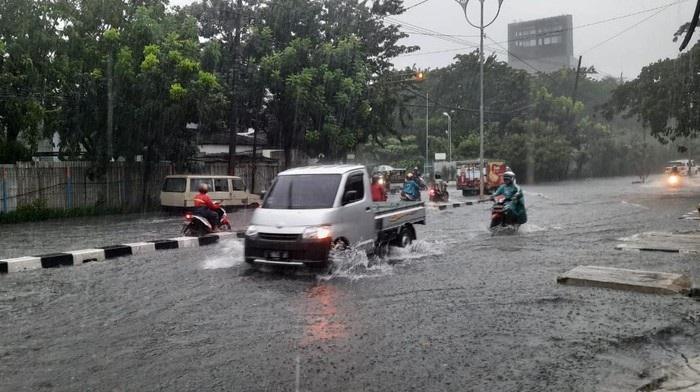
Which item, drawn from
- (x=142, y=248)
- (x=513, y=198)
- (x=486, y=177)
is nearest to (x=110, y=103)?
(x=142, y=248)

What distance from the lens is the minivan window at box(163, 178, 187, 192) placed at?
74.3ft

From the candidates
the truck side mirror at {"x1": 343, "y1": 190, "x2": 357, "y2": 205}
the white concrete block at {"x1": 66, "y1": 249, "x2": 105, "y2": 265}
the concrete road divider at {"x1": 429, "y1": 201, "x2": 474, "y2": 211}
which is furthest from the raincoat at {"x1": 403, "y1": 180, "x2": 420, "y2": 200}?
the white concrete block at {"x1": 66, "y1": 249, "x2": 105, "y2": 265}

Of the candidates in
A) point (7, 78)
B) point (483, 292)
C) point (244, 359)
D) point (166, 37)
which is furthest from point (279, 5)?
point (244, 359)

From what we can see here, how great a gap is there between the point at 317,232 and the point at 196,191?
1504cm

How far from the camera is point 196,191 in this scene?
2281cm

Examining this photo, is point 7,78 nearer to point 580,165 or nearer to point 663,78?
point 663,78

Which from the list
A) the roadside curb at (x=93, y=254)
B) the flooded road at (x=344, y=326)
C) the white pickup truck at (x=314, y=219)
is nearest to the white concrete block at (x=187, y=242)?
the roadside curb at (x=93, y=254)

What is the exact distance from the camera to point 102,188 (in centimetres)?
2477

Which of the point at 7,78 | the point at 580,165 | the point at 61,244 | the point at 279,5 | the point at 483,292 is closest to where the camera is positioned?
the point at 483,292

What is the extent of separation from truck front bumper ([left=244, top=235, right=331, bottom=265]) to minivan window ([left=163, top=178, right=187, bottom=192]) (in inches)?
560

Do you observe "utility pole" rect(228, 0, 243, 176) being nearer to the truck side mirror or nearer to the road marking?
the truck side mirror

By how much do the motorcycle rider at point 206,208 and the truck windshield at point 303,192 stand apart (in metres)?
3.97

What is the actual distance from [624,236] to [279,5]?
22954 millimetres

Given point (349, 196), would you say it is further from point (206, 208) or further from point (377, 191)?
point (377, 191)
